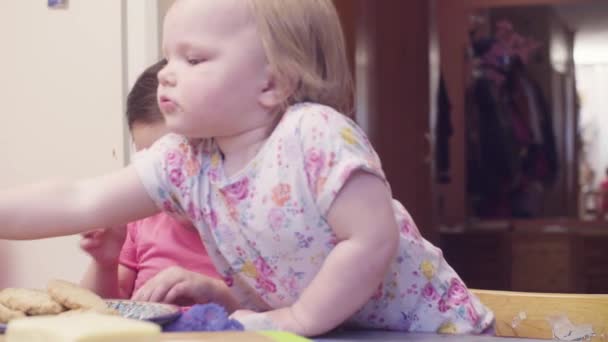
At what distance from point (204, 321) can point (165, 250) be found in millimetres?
525

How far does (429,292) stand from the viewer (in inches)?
35.8

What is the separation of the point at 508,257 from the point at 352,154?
14.3 ft

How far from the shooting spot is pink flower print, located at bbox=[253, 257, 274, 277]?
86cm

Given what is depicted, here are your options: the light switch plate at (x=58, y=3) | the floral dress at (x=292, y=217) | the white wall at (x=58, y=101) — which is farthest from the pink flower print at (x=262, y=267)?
the light switch plate at (x=58, y=3)

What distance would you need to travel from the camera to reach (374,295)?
0.89 m

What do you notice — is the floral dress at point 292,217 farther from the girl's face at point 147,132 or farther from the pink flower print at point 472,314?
Answer: the girl's face at point 147,132

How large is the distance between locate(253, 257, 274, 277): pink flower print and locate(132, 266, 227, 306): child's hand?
0.17 metres

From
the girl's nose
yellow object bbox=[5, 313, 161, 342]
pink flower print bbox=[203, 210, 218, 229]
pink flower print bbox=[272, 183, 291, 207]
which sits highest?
the girl's nose

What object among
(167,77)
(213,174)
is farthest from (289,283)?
(167,77)

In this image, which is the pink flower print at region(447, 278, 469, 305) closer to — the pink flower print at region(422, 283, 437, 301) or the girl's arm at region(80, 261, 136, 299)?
the pink flower print at region(422, 283, 437, 301)

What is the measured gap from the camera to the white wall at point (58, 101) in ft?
5.74

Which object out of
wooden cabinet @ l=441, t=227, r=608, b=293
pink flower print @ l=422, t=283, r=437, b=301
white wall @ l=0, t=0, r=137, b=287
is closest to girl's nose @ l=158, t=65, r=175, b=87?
pink flower print @ l=422, t=283, r=437, b=301

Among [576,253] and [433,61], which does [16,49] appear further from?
[576,253]

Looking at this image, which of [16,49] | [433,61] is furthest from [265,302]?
[433,61]
